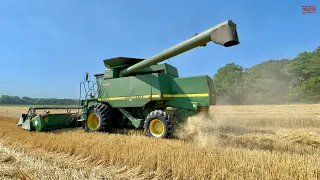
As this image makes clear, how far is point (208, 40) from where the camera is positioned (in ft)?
18.6

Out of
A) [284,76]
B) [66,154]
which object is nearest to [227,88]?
[284,76]

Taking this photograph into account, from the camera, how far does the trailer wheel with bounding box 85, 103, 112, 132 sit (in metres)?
8.06

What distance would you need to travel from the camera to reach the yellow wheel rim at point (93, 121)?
28.2 ft

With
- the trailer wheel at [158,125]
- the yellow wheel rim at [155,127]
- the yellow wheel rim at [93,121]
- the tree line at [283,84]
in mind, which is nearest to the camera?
the trailer wheel at [158,125]

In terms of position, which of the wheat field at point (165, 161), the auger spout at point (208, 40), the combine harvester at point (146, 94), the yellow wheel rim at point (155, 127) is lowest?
the wheat field at point (165, 161)

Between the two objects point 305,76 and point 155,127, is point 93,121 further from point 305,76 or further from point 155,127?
point 305,76

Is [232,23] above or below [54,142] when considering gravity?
above

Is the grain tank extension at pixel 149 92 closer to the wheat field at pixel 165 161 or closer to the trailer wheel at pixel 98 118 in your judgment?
the trailer wheel at pixel 98 118

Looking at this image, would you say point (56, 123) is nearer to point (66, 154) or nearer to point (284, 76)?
point (66, 154)

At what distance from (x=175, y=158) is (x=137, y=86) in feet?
13.3

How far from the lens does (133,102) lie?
7.62m

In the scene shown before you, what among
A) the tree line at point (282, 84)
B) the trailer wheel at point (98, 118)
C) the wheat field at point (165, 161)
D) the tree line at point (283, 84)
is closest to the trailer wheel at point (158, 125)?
the wheat field at point (165, 161)

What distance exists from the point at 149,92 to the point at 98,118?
228 centimetres

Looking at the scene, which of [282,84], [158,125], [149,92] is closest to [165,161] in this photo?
[158,125]
